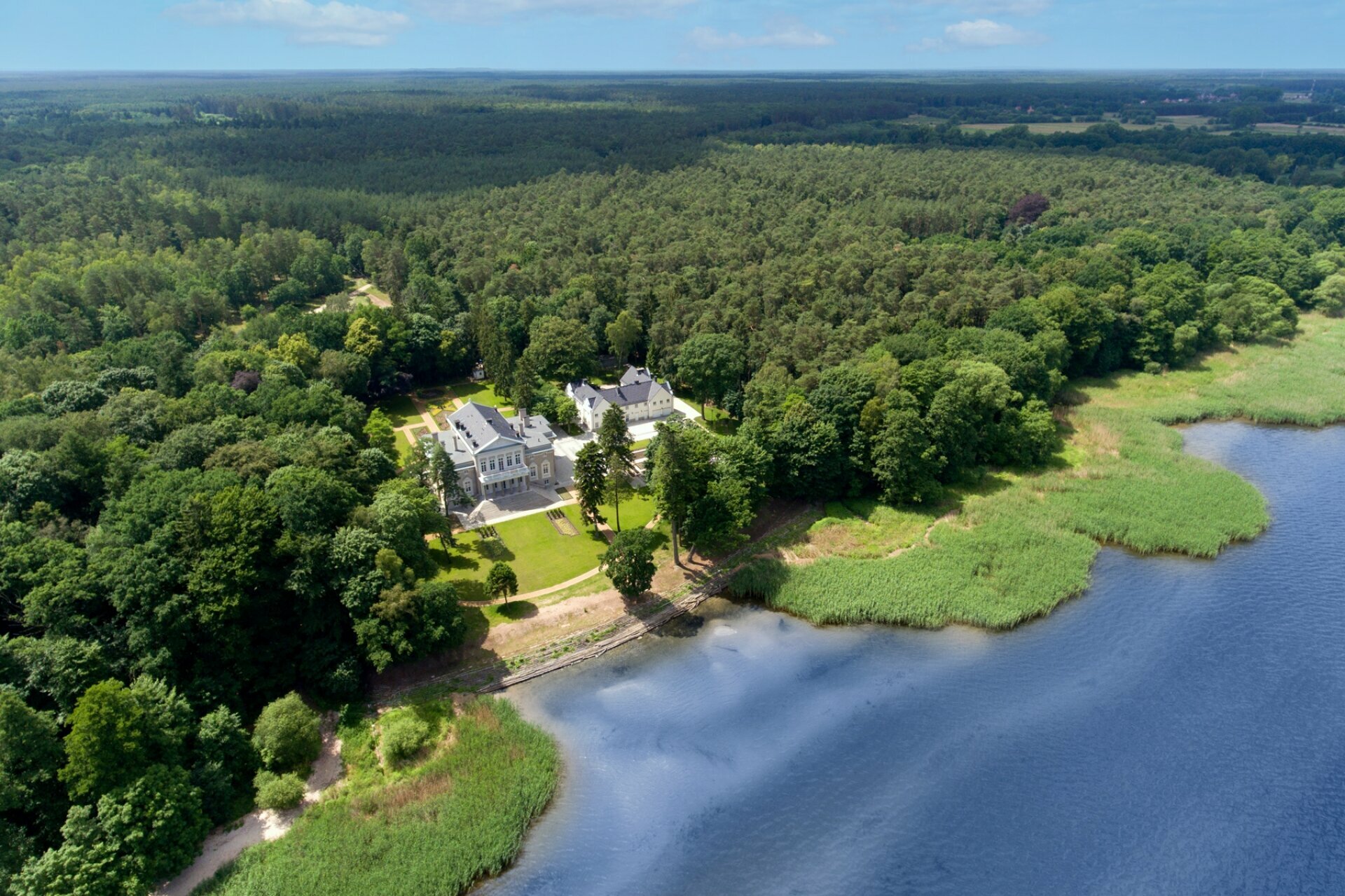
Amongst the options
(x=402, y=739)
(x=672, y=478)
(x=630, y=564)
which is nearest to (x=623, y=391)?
(x=672, y=478)

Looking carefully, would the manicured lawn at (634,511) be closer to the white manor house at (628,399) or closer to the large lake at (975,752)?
the large lake at (975,752)

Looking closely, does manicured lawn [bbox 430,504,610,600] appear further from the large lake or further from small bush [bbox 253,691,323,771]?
small bush [bbox 253,691,323,771]

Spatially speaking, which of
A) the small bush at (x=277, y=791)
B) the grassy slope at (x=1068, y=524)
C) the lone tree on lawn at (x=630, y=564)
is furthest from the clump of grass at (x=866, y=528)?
the small bush at (x=277, y=791)

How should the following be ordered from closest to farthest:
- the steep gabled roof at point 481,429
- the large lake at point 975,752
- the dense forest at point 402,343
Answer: the large lake at point 975,752 → the dense forest at point 402,343 → the steep gabled roof at point 481,429

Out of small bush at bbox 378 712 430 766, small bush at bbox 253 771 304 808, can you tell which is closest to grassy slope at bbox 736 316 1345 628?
small bush at bbox 378 712 430 766

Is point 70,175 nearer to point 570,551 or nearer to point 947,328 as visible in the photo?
point 570,551

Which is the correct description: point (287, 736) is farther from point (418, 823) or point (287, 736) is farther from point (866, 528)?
point (866, 528)

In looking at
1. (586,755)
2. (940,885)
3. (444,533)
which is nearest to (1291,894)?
(940,885)
